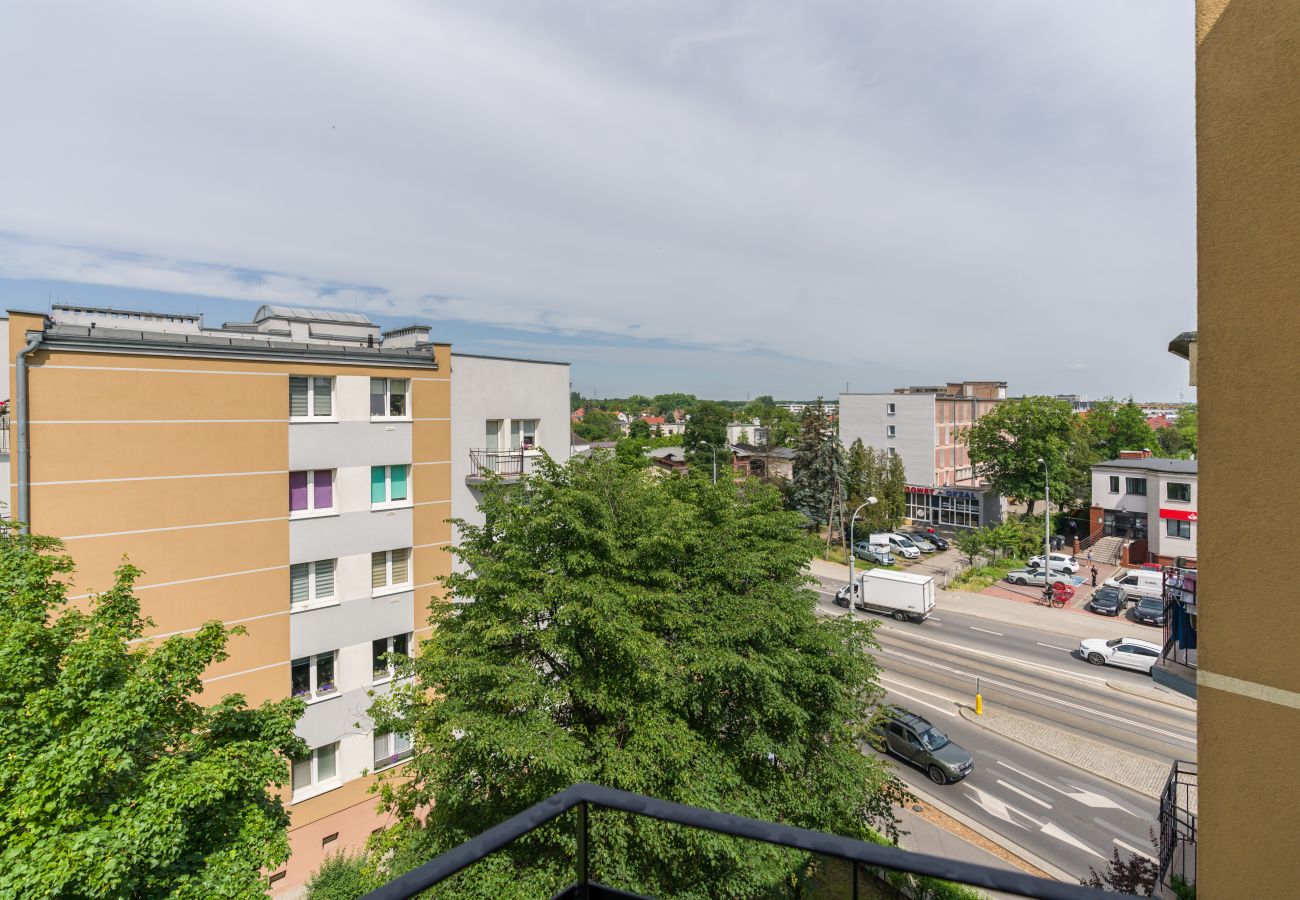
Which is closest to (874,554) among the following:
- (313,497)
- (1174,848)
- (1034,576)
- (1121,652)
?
(1034,576)

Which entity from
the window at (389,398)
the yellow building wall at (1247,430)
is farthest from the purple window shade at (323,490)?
the yellow building wall at (1247,430)

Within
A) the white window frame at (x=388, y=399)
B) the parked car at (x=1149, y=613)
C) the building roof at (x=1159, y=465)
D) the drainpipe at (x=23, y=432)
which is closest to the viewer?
the drainpipe at (x=23, y=432)

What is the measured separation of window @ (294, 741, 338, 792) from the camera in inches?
535

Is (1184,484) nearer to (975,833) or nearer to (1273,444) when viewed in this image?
(975,833)

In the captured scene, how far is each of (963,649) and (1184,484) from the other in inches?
745

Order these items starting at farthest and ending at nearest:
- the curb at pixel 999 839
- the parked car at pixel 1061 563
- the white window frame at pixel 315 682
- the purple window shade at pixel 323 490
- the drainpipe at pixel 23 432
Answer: the parked car at pixel 1061 563
the purple window shade at pixel 323 490
the white window frame at pixel 315 682
the curb at pixel 999 839
the drainpipe at pixel 23 432

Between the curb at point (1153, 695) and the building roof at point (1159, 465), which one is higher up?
the building roof at point (1159, 465)

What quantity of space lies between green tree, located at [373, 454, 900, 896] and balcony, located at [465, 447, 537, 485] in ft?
13.8

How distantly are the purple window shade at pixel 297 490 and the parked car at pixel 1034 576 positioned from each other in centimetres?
3406

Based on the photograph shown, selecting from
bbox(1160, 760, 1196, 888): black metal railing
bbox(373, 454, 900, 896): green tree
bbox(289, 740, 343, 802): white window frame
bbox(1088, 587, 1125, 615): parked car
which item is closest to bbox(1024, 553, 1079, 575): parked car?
bbox(1088, 587, 1125, 615): parked car

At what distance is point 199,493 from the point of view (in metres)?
12.3

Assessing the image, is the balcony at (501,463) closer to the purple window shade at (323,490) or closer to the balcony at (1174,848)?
the purple window shade at (323,490)

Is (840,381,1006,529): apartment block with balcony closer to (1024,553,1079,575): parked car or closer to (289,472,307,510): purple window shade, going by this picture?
(1024,553,1079,575): parked car

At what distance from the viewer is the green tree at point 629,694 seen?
8445 mm
